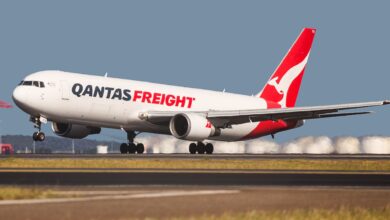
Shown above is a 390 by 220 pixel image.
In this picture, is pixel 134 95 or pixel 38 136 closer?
pixel 38 136

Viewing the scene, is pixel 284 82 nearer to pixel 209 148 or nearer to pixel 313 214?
pixel 209 148

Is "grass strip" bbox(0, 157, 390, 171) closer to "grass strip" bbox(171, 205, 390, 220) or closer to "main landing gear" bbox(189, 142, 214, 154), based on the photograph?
"main landing gear" bbox(189, 142, 214, 154)

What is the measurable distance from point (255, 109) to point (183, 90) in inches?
196

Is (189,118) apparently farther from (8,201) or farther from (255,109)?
(8,201)

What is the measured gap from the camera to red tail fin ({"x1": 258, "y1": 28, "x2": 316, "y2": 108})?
6319cm

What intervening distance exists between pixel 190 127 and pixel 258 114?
505cm

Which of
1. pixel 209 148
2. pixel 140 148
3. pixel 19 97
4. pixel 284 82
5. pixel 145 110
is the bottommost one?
pixel 209 148

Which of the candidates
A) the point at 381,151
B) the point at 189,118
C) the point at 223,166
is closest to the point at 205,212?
the point at 223,166

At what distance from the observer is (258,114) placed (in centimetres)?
5512

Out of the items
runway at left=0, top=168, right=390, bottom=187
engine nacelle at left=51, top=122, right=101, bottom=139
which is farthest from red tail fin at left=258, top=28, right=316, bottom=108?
runway at left=0, top=168, right=390, bottom=187

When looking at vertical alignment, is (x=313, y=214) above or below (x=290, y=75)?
below

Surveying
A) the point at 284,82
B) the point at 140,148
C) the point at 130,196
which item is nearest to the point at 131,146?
the point at 140,148

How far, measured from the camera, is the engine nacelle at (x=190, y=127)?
52.2 metres

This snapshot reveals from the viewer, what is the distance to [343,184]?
23.8 meters
